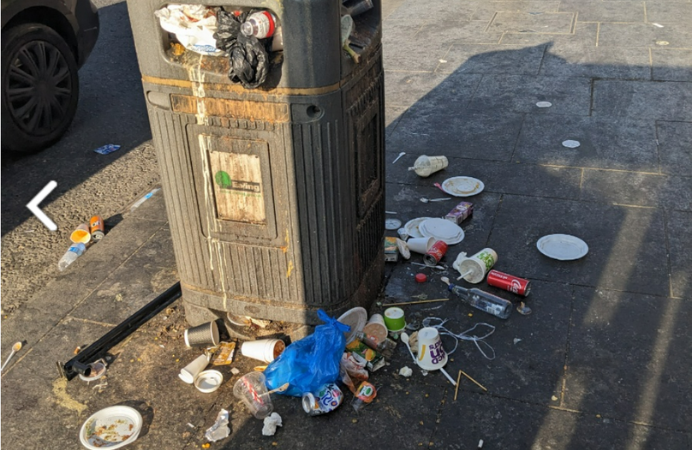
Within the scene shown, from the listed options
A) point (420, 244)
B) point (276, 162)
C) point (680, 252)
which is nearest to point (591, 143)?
point (680, 252)

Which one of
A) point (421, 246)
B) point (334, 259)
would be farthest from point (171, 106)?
point (421, 246)

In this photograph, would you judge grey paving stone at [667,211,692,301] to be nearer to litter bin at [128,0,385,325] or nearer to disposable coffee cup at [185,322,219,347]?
litter bin at [128,0,385,325]

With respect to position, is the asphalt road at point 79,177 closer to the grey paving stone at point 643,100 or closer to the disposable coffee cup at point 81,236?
the disposable coffee cup at point 81,236

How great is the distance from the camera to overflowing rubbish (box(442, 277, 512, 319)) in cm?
379

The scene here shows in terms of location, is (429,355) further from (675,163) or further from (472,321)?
(675,163)

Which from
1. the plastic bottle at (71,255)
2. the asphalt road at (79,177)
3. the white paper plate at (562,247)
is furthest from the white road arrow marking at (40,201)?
the white paper plate at (562,247)

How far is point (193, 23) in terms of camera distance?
2986 mm

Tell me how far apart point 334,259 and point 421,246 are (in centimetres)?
109

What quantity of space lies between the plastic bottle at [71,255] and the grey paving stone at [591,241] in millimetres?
2783

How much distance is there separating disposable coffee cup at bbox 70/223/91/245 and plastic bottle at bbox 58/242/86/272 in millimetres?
61

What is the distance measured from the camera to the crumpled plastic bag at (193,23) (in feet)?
9.77

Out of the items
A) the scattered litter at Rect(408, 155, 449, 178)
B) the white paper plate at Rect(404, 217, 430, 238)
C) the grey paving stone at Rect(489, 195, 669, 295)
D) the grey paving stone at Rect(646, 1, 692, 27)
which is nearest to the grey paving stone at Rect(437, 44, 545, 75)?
the grey paving stone at Rect(646, 1, 692, 27)

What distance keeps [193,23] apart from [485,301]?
2139 millimetres

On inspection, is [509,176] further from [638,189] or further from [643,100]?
[643,100]
